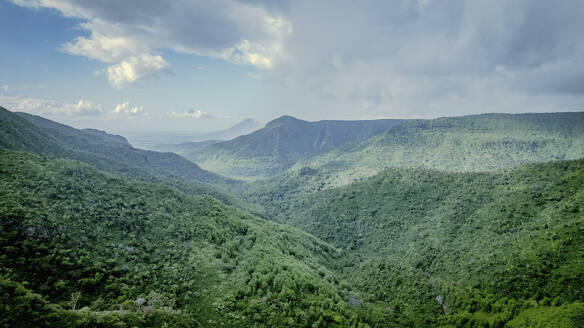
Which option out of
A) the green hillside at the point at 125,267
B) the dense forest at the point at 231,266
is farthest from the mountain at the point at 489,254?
the green hillside at the point at 125,267

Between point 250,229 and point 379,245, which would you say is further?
point 379,245

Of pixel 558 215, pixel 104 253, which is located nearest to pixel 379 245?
pixel 558 215

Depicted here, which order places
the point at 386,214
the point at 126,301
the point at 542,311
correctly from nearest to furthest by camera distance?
the point at 126,301 < the point at 542,311 < the point at 386,214

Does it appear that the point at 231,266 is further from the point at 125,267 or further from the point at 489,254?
the point at 489,254

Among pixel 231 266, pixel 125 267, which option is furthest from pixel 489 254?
pixel 125 267

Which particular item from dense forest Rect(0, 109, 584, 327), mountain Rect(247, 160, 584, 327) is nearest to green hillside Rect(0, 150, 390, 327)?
dense forest Rect(0, 109, 584, 327)

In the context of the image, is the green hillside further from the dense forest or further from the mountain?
the mountain

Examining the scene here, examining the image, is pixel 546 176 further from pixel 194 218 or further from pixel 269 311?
pixel 194 218

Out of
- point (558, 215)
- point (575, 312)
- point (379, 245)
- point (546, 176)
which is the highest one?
point (546, 176)
